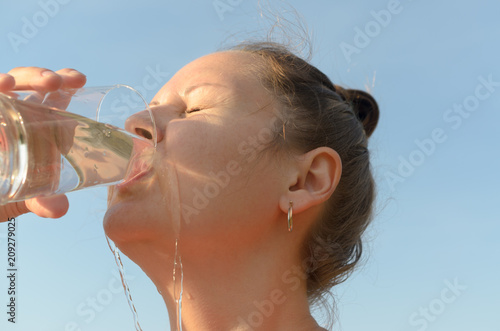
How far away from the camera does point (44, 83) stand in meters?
2.19

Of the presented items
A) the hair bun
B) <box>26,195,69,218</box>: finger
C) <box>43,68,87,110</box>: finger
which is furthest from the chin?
the hair bun

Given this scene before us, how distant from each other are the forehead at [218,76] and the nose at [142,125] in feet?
1.04

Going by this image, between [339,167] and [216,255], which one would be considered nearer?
[216,255]

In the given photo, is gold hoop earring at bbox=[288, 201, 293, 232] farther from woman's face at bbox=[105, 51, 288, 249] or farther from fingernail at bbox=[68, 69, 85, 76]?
fingernail at bbox=[68, 69, 85, 76]

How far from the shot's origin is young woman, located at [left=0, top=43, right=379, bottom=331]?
7.74ft

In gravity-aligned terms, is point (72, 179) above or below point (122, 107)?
below

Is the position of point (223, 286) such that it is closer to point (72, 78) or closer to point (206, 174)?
point (206, 174)

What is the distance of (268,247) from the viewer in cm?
258

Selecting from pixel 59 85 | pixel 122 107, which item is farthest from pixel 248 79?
pixel 59 85

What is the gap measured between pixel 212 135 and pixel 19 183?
2.46 ft

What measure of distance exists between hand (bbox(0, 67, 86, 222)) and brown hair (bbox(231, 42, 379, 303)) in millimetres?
830

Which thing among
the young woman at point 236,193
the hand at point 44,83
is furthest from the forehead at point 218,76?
the hand at point 44,83

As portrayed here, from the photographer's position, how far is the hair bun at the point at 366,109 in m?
3.41

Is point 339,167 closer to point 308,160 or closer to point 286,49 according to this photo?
point 308,160
